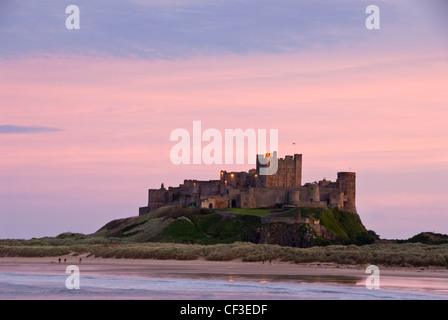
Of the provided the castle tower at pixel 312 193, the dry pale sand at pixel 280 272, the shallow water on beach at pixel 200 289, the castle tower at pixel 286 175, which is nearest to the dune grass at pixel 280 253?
the dry pale sand at pixel 280 272

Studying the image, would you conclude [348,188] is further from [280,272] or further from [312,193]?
[280,272]

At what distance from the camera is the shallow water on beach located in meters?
34.6

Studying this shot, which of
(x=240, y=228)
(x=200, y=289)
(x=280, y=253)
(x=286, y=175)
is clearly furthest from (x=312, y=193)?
(x=200, y=289)

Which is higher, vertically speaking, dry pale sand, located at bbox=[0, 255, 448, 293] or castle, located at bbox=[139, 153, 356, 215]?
castle, located at bbox=[139, 153, 356, 215]

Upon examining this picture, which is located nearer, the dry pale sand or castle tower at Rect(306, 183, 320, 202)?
the dry pale sand

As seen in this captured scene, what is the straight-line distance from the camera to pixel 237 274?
160 feet

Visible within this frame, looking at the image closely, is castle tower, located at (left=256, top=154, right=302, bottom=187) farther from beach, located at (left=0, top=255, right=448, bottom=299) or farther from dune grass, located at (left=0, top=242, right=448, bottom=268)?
beach, located at (left=0, top=255, right=448, bottom=299)

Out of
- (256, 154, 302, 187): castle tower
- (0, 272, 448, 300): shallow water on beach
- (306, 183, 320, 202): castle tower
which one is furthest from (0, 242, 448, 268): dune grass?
(256, 154, 302, 187): castle tower

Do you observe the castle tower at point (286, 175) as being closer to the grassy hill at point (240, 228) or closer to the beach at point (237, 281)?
the grassy hill at point (240, 228)

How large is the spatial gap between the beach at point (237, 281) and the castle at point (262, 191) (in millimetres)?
39151

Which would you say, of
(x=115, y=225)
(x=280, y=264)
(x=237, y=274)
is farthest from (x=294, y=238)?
(x=115, y=225)

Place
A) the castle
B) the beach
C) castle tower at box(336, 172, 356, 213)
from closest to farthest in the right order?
the beach → the castle → castle tower at box(336, 172, 356, 213)

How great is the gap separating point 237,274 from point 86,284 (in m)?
11.0
